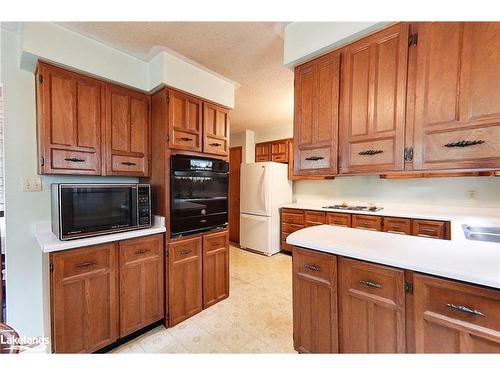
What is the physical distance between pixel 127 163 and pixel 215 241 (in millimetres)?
1122

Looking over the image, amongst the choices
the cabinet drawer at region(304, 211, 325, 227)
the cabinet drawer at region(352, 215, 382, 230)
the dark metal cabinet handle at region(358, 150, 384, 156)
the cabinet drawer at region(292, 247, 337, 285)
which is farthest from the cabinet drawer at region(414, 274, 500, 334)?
the cabinet drawer at region(304, 211, 325, 227)

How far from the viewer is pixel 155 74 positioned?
1.85 metres

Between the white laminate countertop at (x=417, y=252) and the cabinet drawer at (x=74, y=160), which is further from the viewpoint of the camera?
the cabinet drawer at (x=74, y=160)

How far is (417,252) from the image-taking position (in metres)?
1.06

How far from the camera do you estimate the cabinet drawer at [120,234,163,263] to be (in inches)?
63.4

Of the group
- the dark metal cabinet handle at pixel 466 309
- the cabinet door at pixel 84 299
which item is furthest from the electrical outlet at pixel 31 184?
the dark metal cabinet handle at pixel 466 309

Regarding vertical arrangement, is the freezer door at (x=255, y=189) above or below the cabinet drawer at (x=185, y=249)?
above

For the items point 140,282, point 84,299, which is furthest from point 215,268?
point 84,299

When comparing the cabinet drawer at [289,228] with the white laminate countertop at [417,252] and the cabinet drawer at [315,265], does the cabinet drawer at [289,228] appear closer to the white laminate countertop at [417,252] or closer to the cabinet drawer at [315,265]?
the white laminate countertop at [417,252]

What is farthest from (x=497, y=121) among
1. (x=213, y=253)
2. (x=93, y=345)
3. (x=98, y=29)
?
(x=93, y=345)

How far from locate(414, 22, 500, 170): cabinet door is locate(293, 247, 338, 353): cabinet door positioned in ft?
2.54

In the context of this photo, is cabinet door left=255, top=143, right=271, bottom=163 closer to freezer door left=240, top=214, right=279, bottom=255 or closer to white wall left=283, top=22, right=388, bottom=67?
freezer door left=240, top=214, right=279, bottom=255

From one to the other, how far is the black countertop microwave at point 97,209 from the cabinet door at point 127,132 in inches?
10.0

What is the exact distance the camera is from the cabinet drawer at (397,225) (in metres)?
2.57
